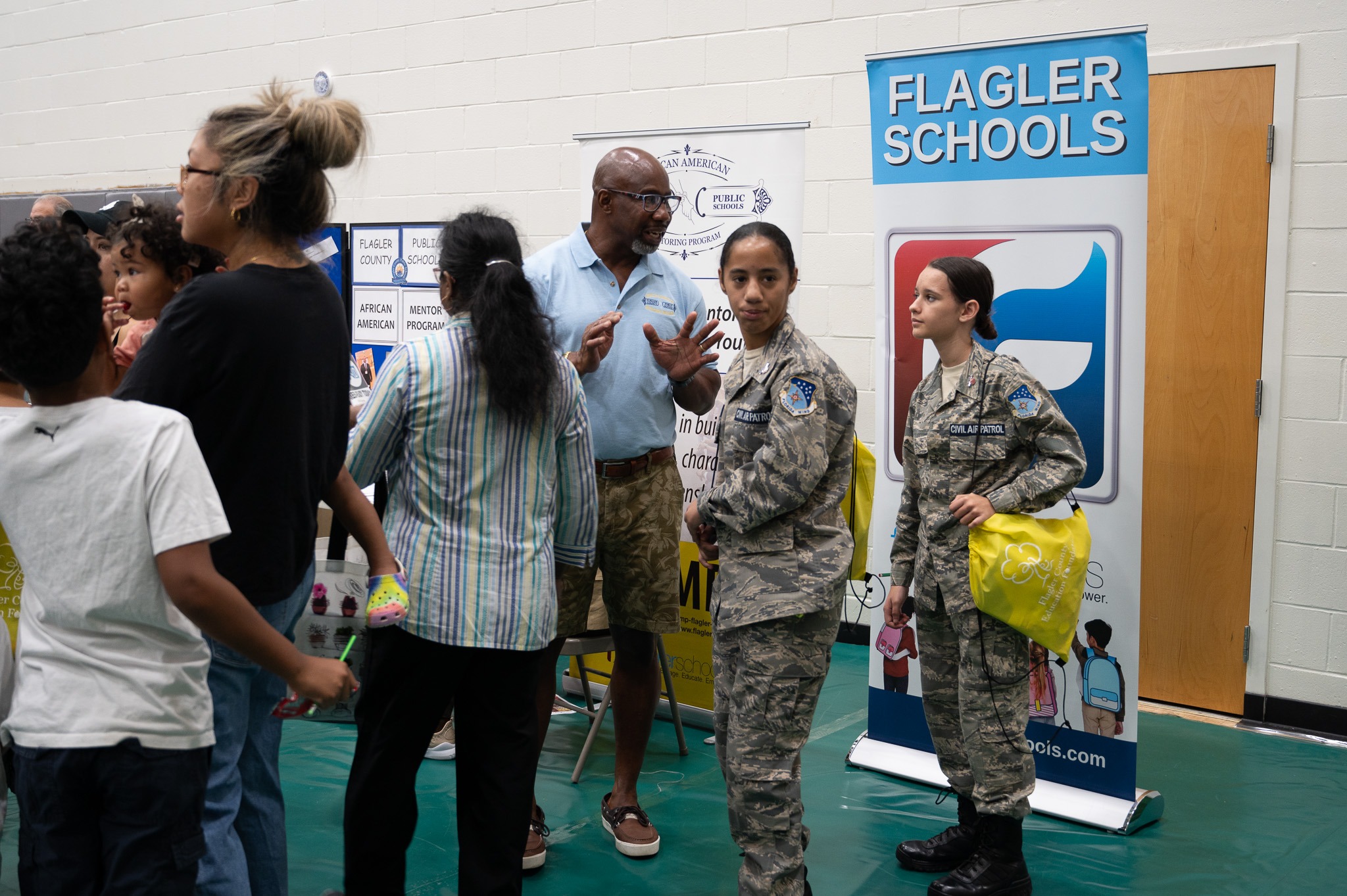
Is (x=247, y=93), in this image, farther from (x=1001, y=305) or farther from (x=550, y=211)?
(x=1001, y=305)

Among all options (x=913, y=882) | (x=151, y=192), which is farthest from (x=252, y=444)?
(x=151, y=192)

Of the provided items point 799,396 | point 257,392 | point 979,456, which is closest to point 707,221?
point 979,456

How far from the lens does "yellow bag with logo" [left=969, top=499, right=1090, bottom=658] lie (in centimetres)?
237

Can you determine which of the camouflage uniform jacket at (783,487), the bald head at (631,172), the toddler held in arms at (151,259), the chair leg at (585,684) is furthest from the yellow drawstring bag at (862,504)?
the toddler held in arms at (151,259)

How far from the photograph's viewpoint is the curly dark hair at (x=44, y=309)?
135 centimetres

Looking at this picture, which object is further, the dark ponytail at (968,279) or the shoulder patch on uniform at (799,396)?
the dark ponytail at (968,279)

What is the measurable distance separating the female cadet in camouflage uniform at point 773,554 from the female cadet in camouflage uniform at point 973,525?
396mm

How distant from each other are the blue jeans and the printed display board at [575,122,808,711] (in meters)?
1.84

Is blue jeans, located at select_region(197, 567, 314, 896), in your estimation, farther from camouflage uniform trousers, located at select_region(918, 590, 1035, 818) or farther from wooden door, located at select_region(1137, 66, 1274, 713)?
wooden door, located at select_region(1137, 66, 1274, 713)

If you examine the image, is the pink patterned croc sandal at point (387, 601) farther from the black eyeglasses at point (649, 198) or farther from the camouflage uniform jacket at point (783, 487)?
the black eyeglasses at point (649, 198)

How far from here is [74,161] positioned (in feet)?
22.7

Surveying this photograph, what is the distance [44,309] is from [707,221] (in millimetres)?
2599

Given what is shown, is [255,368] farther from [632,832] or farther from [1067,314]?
[1067,314]

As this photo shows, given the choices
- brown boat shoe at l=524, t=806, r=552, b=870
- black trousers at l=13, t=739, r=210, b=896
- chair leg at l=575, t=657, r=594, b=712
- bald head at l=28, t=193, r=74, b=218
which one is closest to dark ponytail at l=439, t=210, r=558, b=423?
black trousers at l=13, t=739, r=210, b=896
